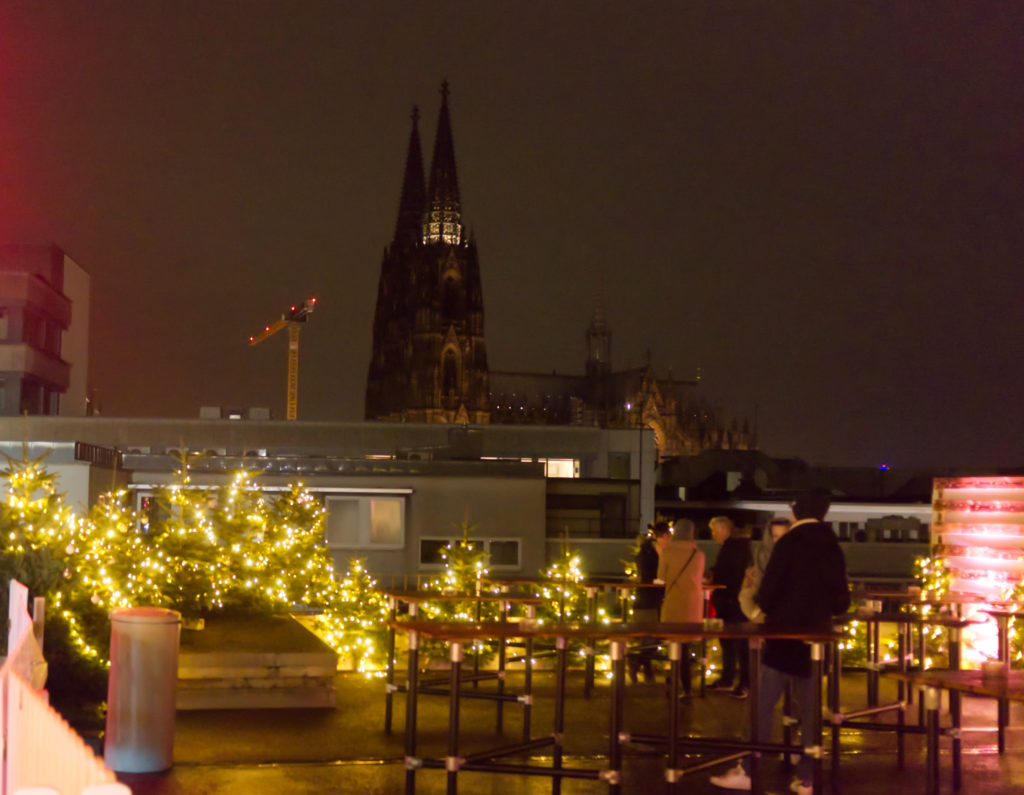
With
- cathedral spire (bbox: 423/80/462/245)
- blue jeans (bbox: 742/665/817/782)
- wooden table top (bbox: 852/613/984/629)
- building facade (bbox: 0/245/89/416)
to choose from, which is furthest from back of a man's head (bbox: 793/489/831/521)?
cathedral spire (bbox: 423/80/462/245)

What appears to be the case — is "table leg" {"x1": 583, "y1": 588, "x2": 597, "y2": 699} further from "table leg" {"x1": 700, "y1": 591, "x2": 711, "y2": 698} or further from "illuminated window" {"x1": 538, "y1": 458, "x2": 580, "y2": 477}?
"illuminated window" {"x1": 538, "y1": 458, "x2": 580, "y2": 477}

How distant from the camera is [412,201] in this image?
13312cm

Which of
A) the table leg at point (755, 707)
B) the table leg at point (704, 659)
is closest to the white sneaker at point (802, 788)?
the table leg at point (755, 707)

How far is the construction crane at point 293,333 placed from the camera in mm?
165250

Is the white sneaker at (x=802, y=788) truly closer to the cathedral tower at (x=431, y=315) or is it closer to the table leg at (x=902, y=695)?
the table leg at (x=902, y=695)

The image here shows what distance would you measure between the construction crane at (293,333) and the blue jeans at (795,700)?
15659cm

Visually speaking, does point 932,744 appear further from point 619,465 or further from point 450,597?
point 619,465

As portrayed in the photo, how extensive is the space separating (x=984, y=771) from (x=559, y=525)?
42.0 m

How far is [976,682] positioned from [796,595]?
1.34 metres

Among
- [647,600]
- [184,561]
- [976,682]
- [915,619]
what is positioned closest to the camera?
[976,682]

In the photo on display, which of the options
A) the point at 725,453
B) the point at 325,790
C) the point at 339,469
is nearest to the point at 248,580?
the point at 325,790

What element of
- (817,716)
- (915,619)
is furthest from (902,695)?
(817,716)

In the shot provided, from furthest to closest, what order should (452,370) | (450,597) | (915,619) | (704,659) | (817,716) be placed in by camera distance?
(452,370) < (704,659) < (450,597) < (915,619) < (817,716)

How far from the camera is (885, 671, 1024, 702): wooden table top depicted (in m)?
6.66
